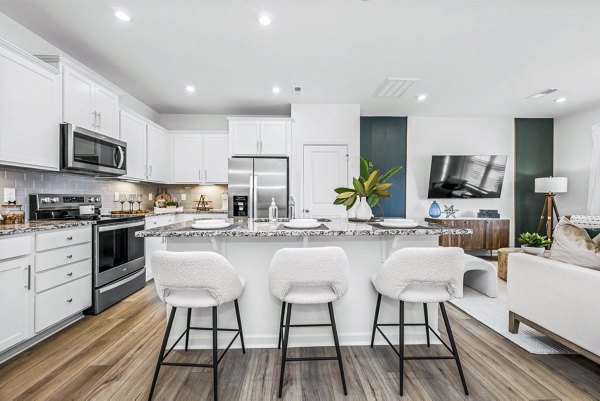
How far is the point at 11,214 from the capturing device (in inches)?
95.0

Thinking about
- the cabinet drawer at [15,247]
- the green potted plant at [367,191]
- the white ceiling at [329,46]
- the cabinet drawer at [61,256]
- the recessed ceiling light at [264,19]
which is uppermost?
the white ceiling at [329,46]

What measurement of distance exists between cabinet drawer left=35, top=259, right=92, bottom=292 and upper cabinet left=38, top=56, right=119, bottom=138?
4.52ft

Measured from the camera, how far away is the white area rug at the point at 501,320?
2.14m

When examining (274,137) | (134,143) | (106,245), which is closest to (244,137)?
(274,137)

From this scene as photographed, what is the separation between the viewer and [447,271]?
166 centimetres

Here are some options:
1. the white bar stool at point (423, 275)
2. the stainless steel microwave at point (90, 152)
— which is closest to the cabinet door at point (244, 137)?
the stainless steel microwave at point (90, 152)

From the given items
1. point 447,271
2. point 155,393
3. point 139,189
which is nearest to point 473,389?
point 447,271

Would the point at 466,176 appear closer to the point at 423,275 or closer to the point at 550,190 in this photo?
the point at 550,190

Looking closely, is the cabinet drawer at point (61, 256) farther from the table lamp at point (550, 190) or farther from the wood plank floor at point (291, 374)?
the table lamp at point (550, 190)

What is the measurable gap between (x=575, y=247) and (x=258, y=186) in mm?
3696

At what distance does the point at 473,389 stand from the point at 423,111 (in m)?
4.59

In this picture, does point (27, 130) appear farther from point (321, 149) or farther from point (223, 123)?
point (321, 149)

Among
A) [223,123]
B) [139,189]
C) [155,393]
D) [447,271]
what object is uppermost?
[223,123]

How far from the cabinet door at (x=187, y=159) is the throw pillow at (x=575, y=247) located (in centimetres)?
462
